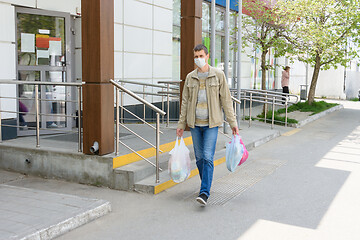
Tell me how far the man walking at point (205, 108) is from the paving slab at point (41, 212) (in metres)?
1.30

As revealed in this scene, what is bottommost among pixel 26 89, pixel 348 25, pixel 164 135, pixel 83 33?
pixel 164 135

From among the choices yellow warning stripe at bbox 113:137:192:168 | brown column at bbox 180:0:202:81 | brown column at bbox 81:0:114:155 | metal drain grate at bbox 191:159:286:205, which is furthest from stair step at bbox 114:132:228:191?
brown column at bbox 180:0:202:81

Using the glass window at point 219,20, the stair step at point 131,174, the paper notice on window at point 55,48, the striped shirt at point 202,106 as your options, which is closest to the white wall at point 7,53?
the paper notice on window at point 55,48

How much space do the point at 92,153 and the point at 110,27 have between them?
184cm

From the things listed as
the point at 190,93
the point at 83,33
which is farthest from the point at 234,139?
the point at 83,33

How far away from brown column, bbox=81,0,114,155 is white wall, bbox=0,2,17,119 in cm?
234

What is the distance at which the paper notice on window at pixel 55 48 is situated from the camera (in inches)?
340

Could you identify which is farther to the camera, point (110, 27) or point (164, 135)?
point (164, 135)

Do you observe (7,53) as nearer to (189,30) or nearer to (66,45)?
(66,45)

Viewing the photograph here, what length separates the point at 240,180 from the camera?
6.62 m

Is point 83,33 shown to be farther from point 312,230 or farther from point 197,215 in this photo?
point 312,230

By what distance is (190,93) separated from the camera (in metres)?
5.39

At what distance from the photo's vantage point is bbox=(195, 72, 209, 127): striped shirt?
17.2 ft

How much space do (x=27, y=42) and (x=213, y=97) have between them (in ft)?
15.4
